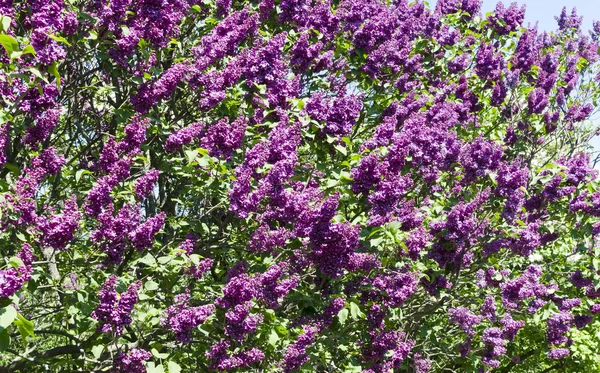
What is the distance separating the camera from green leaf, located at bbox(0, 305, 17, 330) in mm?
2740

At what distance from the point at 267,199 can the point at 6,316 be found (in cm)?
326

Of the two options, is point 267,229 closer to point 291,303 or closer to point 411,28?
point 291,303

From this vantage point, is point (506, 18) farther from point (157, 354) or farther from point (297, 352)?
point (157, 354)

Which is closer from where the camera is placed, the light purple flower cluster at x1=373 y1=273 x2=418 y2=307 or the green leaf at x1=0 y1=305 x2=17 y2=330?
the green leaf at x1=0 y1=305 x2=17 y2=330

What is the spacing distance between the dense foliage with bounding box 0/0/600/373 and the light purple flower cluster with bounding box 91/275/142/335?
16 mm

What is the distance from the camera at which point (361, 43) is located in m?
7.63

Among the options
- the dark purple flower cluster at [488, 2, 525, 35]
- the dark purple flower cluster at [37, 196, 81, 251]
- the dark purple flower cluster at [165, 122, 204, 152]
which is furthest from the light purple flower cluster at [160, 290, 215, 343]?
the dark purple flower cluster at [488, 2, 525, 35]

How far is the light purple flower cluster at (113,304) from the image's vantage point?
14.8 ft

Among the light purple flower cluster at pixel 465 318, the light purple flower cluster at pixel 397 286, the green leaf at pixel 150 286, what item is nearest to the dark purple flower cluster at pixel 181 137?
the green leaf at pixel 150 286

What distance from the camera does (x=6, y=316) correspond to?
278 cm

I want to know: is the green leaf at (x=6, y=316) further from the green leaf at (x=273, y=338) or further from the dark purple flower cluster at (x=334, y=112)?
the dark purple flower cluster at (x=334, y=112)

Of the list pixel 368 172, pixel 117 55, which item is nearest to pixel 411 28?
pixel 368 172

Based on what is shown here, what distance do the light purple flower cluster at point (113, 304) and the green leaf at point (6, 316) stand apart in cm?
168

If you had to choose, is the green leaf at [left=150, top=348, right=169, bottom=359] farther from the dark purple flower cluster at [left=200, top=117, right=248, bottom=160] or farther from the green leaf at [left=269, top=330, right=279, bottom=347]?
the dark purple flower cluster at [left=200, top=117, right=248, bottom=160]
